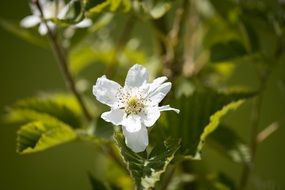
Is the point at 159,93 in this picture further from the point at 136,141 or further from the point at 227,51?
the point at 227,51

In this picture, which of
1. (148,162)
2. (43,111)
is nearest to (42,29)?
(43,111)

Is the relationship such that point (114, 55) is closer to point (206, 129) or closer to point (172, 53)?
point (172, 53)

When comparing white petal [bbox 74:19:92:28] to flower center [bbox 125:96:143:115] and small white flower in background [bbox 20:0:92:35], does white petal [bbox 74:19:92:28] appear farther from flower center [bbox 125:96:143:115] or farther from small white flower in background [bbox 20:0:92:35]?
flower center [bbox 125:96:143:115]

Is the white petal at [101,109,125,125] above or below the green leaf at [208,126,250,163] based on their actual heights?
above

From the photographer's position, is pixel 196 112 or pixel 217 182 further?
pixel 217 182

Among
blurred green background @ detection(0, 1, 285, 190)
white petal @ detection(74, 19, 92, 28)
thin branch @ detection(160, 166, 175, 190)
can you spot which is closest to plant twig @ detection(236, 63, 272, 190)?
thin branch @ detection(160, 166, 175, 190)

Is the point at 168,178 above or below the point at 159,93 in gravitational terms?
below

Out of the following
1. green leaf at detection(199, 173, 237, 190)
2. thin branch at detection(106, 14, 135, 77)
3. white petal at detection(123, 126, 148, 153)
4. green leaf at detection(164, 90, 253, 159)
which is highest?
thin branch at detection(106, 14, 135, 77)
